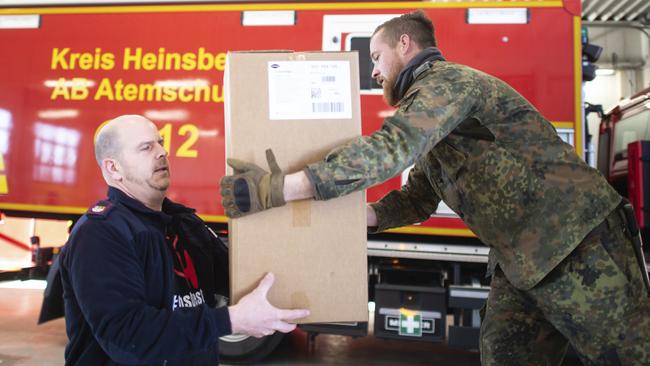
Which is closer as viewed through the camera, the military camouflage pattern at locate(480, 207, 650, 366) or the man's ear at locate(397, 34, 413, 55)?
the military camouflage pattern at locate(480, 207, 650, 366)

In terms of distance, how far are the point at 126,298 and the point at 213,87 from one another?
267cm

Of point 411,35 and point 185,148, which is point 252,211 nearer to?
point 411,35

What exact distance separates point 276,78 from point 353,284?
0.63 metres

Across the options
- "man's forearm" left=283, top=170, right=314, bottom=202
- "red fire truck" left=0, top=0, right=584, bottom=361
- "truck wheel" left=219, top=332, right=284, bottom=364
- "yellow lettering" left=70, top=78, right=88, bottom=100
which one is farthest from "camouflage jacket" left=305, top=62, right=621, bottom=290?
"yellow lettering" left=70, top=78, right=88, bottom=100

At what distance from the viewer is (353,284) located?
1540 millimetres

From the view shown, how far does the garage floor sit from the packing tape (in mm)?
3174

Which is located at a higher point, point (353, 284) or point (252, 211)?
point (252, 211)

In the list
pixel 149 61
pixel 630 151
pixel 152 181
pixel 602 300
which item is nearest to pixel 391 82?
pixel 152 181

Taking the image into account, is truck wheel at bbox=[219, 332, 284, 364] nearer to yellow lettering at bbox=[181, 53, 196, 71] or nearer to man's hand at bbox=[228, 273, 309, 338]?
yellow lettering at bbox=[181, 53, 196, 71]

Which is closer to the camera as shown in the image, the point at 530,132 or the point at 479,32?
the point at 530,132

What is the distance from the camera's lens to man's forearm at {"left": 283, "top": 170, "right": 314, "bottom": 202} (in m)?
1.44

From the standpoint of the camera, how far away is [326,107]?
60.2 inches

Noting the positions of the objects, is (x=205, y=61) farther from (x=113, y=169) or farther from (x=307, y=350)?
(x=307, y=350)

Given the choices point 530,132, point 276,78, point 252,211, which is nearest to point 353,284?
point 252,211
